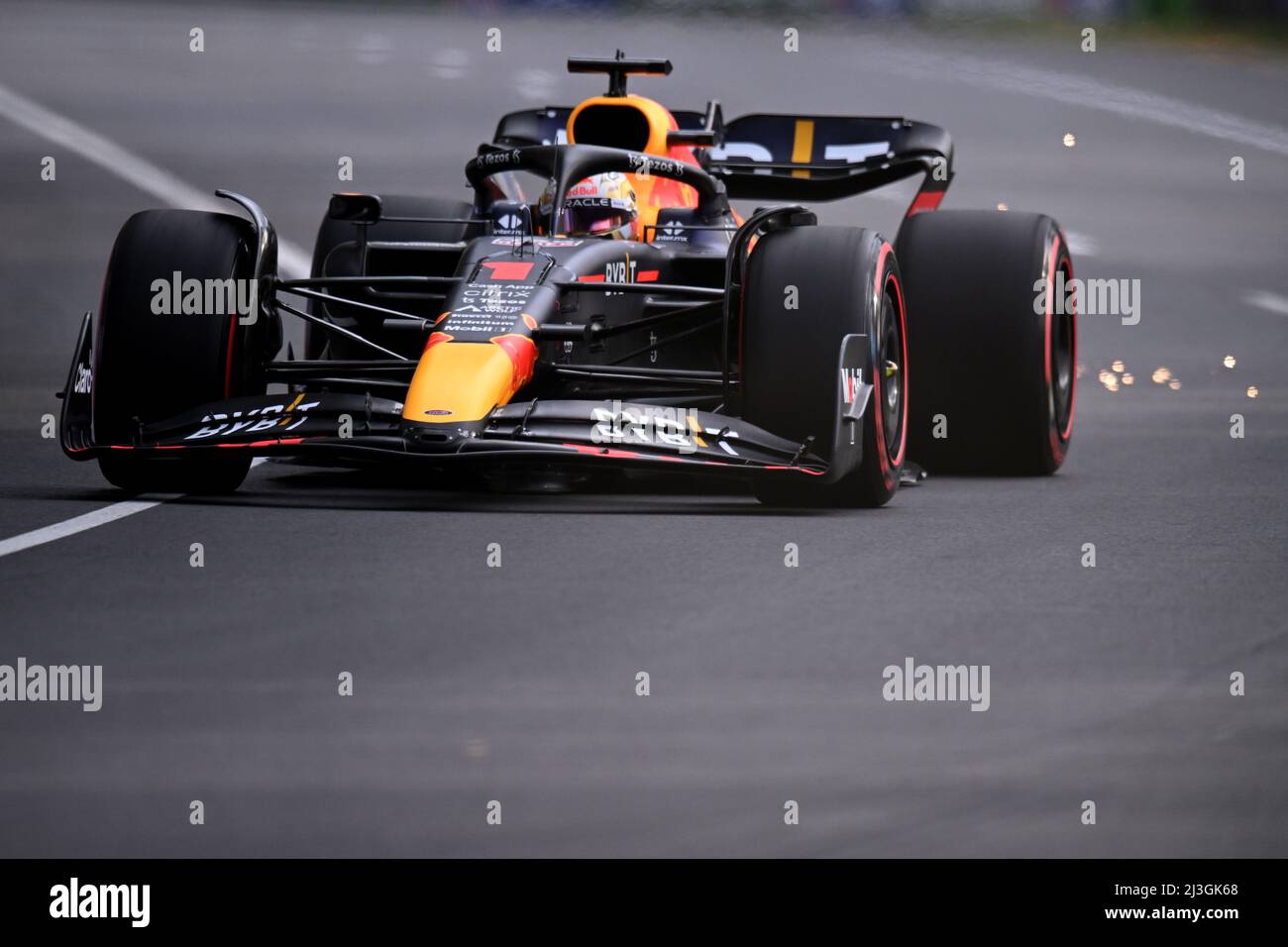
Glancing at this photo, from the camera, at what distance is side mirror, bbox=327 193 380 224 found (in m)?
11.0

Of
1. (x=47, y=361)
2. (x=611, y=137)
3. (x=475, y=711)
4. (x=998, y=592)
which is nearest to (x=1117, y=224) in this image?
(x=47, y=361)

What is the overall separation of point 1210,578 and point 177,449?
12.3 feet

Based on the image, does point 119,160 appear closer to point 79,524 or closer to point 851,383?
point 79,524

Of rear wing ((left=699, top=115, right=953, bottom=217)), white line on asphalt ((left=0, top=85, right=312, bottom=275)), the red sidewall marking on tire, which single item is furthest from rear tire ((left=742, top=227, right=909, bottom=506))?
white line on asphalt ((left=0, top=85, right=312, bottom=275))

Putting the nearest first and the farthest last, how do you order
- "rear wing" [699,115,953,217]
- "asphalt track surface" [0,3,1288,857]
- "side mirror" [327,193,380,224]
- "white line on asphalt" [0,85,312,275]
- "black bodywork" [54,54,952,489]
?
"asphalt track surface" [0,3,1288,857]
"black bodywork" [54,54,952,489]
"side mirror" [327,193,380,224]
"rear wing" [699,115,953,217]
"white line on asphalt" [0,85,312,275]

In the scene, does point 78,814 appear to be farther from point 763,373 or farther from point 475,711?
point 763,373

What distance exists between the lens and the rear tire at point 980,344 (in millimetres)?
11180

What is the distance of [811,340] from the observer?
9367 mm

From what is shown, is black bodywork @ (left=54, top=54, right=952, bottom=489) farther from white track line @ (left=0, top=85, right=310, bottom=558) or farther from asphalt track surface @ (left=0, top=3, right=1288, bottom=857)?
white track line @ (left=0, top=85, right=310, bottom=558)

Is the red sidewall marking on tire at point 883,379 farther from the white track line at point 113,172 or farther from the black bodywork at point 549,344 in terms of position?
the white track line at point 113,172

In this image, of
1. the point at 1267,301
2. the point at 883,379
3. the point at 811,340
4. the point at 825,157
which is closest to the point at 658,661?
the point at 811,340

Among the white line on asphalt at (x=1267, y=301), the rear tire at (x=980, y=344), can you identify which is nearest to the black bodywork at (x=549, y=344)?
the rear tire at (x=980, y=344)

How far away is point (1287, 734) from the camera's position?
591cm

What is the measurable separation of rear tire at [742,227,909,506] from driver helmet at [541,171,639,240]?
1752 millimetres
